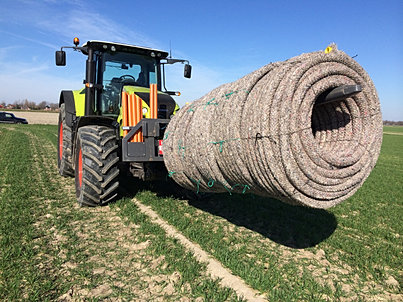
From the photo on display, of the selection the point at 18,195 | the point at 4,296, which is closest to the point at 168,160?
the point at 4,296

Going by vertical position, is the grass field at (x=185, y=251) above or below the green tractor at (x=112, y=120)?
below

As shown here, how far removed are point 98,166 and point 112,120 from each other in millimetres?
1076

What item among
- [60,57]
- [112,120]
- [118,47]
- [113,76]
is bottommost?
[112,120]

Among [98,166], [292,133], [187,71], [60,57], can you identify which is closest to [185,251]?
[292,133]

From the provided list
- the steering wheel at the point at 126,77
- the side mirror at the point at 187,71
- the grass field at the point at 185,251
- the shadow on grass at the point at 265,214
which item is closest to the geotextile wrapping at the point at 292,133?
the grass field at the point at 185,251

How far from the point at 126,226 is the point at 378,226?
383 centimetres

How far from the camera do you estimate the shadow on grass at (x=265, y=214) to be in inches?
168

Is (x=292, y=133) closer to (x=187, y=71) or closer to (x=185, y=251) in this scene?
(x=185, y=251)

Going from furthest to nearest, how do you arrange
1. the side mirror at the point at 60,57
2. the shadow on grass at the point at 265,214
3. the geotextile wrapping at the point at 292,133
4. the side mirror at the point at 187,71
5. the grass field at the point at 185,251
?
the side mirror at the point at 187,71 → the side mirror at the point at 60,57 → the shadow on grass at the point at 265,214 → the grass field at the point at 185,251 → the geotextile wrapping at the point at 292,133

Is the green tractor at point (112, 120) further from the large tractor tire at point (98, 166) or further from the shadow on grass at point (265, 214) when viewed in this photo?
the shadow on grass at point (265, 214)

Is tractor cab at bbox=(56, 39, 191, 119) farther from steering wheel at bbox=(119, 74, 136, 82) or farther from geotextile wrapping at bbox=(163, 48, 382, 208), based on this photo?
geotextile wrapping at bbox=(163, 48, 382, 208)

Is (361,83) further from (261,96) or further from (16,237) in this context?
(16,237)

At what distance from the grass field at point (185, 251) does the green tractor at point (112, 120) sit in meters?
0.55

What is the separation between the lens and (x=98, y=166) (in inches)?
187
